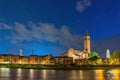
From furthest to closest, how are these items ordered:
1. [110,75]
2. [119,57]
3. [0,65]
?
[0,65], [119,57], [110,75]

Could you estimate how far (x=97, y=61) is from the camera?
199 metres

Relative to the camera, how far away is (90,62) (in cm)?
19850

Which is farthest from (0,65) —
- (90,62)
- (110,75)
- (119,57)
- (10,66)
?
(110,75)

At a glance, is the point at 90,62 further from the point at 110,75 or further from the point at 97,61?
the point at 110,75

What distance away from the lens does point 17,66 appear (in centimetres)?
18500

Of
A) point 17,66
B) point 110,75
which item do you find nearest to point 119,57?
point 17,66

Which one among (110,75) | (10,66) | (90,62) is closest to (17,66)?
(10,66)

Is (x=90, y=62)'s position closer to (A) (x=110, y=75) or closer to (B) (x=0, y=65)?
(B) (x=0, y=65)

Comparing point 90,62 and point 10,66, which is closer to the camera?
point 10,66

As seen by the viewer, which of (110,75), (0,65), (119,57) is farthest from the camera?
(0,65)

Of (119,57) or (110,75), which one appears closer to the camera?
(110,75)

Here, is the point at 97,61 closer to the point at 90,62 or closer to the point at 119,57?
the point at 90,62

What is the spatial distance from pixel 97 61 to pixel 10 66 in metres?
47.3

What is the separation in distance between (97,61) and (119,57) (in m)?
25.9
